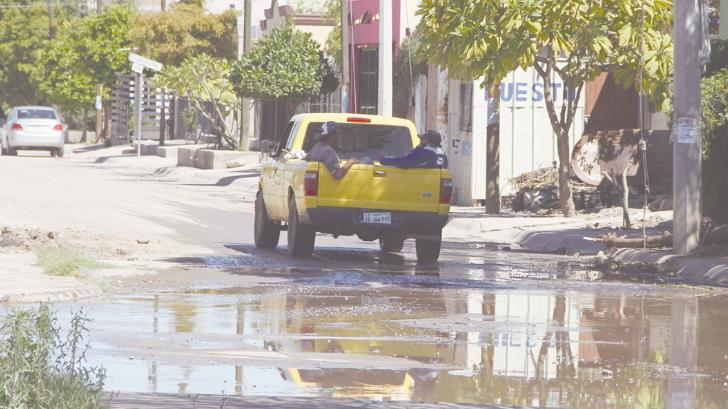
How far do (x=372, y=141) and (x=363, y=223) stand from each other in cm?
152

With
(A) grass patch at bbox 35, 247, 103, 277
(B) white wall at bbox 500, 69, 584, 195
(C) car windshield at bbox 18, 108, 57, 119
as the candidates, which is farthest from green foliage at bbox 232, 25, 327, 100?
(A) grass patch at bbox 35, 247, 103, 277

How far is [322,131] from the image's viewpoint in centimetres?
1788

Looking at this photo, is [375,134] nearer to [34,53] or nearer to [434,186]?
[434,186]

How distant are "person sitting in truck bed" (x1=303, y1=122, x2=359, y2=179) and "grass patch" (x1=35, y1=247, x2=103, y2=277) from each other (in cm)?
311

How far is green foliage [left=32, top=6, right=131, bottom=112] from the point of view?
205ft

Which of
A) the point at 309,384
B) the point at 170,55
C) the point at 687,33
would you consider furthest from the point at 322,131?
the point at 170,55

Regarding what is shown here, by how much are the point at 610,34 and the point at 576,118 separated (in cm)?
618

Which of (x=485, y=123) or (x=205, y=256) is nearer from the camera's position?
(x=205, y=256)

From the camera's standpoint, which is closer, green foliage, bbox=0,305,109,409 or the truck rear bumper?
green foliage, bbox=0,305,109,409

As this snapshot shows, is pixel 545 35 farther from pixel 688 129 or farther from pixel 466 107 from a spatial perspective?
pixel 466 107

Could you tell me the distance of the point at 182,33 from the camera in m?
58.4

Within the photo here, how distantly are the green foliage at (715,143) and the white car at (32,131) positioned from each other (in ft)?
105

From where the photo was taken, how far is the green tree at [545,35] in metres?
22.5

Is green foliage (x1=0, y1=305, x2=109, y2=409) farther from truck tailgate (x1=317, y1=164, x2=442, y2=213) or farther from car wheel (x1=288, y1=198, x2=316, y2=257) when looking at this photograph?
car wheel (x1=288, y1=198, x2=316, y2=257)
